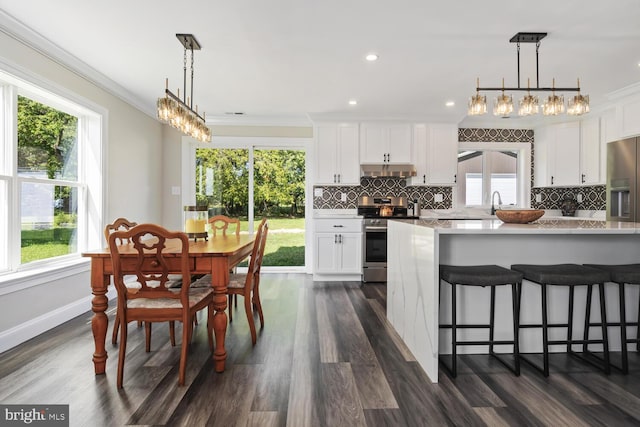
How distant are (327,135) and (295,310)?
2.66 meters

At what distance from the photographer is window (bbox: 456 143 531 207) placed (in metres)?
5.48

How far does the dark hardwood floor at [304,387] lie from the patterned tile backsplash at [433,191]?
2.77 m

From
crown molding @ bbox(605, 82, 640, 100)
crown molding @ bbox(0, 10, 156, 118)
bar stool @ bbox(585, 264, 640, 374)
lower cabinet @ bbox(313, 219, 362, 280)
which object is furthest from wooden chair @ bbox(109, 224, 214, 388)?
crown molding @ bbox(605, 82, 640, 100)

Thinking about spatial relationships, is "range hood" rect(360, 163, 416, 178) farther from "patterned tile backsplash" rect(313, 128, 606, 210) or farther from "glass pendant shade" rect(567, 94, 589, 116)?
"glass pendant shade" rect(567, 94, 589, 116)

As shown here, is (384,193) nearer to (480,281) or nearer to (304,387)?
(480,281)

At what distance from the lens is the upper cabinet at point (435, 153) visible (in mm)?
5094

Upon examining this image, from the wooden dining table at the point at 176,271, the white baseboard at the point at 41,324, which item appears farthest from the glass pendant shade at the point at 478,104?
the white baseboard at the point at 41,324

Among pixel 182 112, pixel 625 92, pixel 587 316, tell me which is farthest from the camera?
pixel 625 92

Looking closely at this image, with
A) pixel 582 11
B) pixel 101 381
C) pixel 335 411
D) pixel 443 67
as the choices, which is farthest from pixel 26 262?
pixel 582 11

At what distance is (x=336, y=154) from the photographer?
5.04m

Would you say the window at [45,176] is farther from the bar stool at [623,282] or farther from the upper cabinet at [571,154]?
the upper cabinet at [571,154]

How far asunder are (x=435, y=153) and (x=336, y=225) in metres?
1.87

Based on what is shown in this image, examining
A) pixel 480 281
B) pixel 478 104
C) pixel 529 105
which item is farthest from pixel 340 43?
pixel 480 281

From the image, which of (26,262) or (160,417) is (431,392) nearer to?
(160,417)
